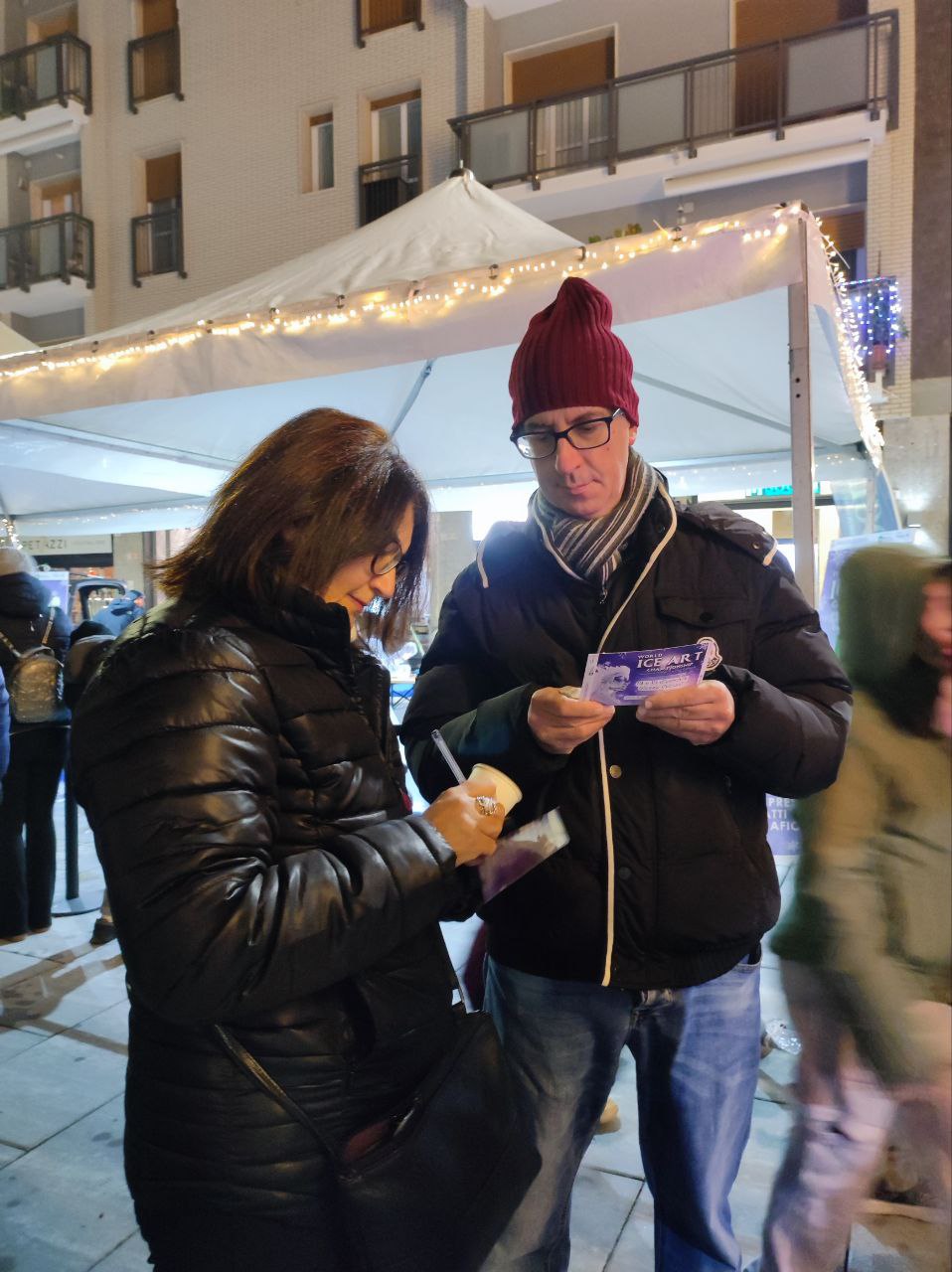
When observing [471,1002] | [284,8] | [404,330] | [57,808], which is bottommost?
[57,808]

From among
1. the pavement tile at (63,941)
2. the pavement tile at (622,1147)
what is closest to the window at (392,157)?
→ the pavement tile at (63,941)

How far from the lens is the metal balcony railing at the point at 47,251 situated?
53.7ft

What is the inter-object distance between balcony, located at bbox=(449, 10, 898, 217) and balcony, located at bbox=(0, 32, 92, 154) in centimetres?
836

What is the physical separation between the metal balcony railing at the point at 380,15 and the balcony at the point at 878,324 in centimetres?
899

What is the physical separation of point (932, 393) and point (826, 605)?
9.78 metres

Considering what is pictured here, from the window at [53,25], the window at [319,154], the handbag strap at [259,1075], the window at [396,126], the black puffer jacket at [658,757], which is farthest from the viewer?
the window at [53,25]

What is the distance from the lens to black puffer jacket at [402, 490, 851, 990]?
1456mm

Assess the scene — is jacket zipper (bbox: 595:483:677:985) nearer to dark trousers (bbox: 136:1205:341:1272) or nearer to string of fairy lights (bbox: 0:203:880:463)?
dark trousers (bbox: 136:1205:341:1272)

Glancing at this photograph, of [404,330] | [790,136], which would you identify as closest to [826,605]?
[404,330]

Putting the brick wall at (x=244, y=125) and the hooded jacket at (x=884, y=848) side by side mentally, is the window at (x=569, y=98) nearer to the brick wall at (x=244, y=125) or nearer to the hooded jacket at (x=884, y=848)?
the brick wall at (x=244, y=125)

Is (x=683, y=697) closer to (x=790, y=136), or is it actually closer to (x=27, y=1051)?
(x=27, y=1051)

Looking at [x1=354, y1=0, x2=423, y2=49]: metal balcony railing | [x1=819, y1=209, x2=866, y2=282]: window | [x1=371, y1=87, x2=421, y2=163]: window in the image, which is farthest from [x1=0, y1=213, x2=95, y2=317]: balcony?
[x1=819, y1=209, x2=866, y2=282]: window

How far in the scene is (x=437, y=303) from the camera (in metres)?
3.03

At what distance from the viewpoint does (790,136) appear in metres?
11.4
